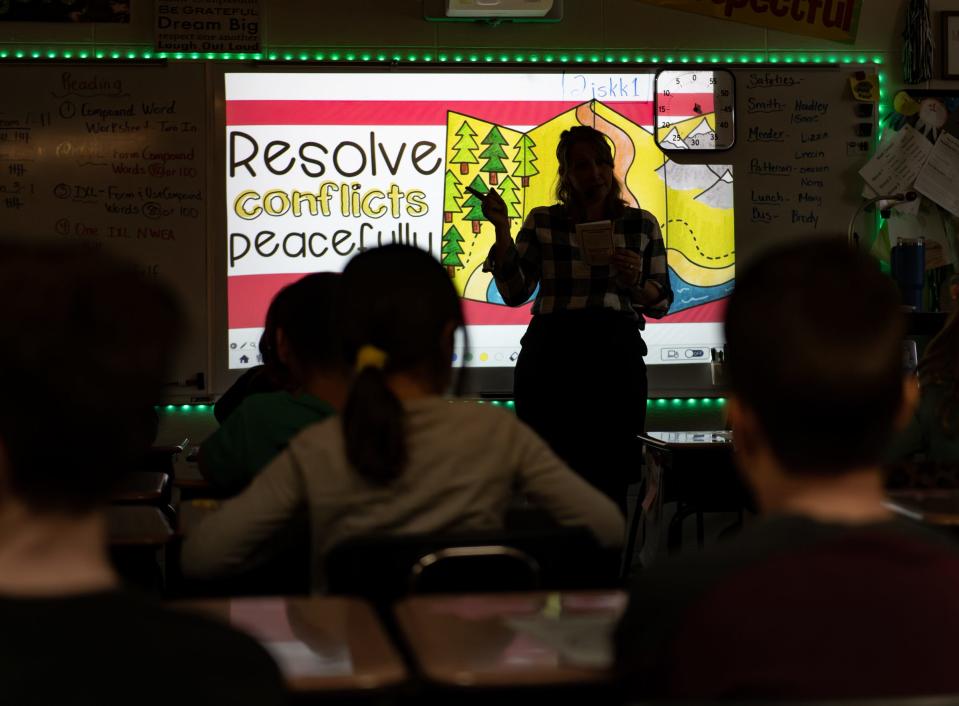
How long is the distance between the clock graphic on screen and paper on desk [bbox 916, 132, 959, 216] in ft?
3.20

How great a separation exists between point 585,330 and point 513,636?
2865mm

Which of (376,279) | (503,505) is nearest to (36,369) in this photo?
(376,279)

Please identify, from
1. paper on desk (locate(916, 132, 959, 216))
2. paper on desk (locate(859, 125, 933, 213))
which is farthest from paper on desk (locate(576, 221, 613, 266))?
paper on desk (locate(916, 132, 959, 216))

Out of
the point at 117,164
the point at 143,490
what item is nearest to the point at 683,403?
the point at 117,164

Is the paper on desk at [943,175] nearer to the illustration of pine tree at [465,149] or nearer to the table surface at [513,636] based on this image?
the illustration of pine tree at [465,149]

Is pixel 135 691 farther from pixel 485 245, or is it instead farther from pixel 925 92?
pixel 925 92

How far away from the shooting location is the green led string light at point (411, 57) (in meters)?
4.91

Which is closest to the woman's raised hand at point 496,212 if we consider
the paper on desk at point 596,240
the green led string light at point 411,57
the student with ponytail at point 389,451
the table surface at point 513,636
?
the paper on desk at point 596,240

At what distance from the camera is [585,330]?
4105 mm

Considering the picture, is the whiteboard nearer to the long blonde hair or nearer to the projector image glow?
the projector image glow

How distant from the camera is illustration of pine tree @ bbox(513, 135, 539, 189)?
5082mm

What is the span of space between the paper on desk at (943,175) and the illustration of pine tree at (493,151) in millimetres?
2006

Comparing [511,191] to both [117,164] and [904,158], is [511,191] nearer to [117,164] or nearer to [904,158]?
[117,164]

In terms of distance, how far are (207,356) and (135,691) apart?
4220 mm
